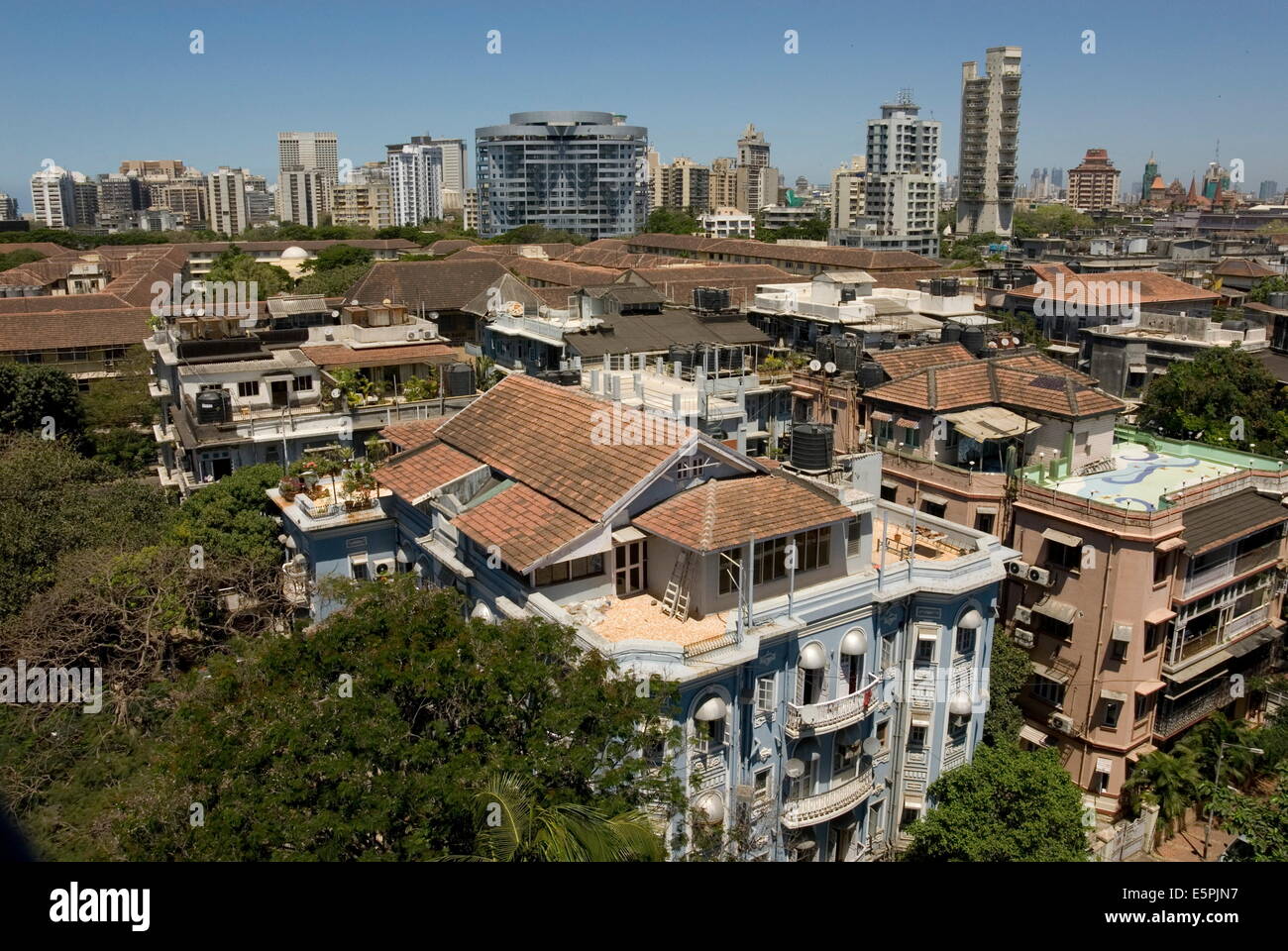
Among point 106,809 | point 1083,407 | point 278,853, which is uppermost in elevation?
point 1083,407

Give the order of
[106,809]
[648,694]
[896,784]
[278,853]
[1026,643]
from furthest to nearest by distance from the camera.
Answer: [1026,643] → [896,784] → [106,809] → [648,694] → [278,853]

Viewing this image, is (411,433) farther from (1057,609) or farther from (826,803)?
(1057,609)

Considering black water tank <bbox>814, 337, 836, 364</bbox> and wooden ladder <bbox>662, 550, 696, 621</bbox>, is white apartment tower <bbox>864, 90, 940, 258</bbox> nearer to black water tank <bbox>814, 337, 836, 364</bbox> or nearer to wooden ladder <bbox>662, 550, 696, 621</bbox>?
black water tank <bbox>814, 337, 836, 364</bbox>

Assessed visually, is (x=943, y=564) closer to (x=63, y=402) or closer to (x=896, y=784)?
(x=896, y=784)

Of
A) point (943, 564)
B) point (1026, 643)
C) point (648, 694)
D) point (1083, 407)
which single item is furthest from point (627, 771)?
point (1083, 407)

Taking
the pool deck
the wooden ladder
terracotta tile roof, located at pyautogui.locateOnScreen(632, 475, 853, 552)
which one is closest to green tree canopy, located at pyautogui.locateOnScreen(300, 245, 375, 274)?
the pool deck

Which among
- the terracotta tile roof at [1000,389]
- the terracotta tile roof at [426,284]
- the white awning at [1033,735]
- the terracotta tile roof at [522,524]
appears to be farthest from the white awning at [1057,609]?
the terracotta tile roof at [426,284]
